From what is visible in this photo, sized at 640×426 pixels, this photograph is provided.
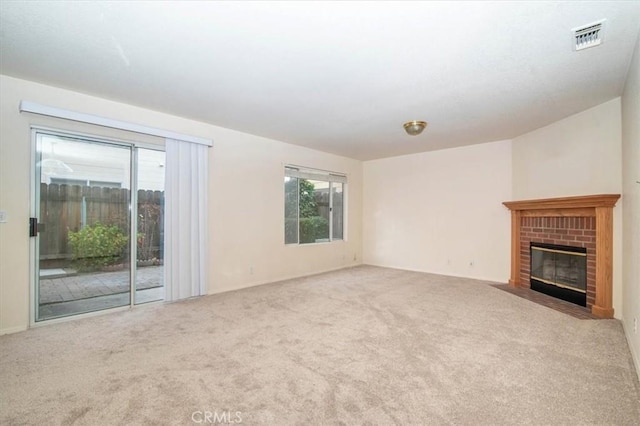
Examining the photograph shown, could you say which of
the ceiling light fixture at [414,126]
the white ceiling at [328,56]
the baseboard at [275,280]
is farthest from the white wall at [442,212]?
the ceiling light fixture at [414,126]

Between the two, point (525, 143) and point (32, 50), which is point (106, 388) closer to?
point (32, 50)

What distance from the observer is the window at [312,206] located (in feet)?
17.9

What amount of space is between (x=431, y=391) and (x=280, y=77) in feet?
8.89

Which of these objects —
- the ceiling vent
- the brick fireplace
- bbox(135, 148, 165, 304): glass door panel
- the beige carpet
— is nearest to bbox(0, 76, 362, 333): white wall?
bbox(135, 148, 165, 304): glass door panel

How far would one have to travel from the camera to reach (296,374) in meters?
2.14

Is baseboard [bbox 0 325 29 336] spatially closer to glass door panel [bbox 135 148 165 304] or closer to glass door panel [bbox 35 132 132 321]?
glass door panel [bbox 35 132 132 321]

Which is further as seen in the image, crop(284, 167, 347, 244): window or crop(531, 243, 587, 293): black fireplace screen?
crop(284, 167, 347, 244): window

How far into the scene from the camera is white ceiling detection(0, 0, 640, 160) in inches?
74.4

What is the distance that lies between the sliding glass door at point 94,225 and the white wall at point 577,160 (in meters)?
5.23

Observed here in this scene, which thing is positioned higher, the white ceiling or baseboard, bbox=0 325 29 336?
the white ceiling

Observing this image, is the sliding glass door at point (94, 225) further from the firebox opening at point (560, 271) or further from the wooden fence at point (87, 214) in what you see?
the firebox opening at point (560, 271)

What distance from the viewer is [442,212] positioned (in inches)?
224

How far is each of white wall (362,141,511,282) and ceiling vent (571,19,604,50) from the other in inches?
119

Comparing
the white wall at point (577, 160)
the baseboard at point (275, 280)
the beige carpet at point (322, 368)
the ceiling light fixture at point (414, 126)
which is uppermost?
the ceiling light fixture at point (414, 126)
